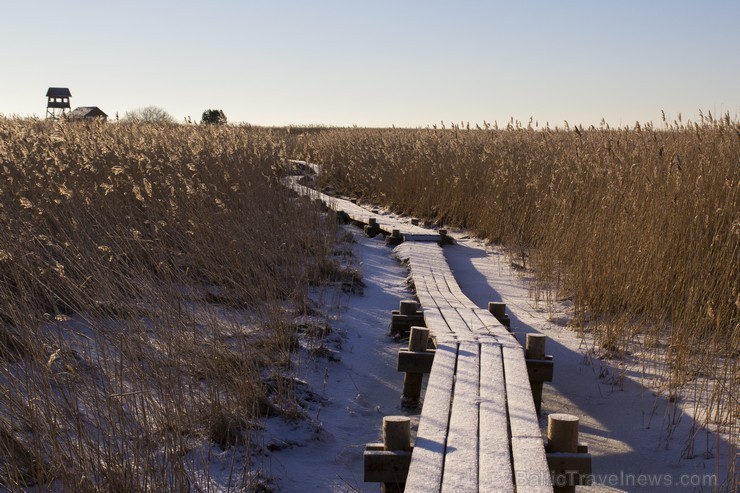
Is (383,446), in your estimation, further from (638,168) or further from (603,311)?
(638,168)

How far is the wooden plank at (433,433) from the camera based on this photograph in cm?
262

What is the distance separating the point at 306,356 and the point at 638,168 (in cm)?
354

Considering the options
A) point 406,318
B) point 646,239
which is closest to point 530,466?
point 406,318

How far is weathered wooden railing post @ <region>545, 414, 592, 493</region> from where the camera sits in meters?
3.02

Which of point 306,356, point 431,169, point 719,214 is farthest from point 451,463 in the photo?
point 431,169

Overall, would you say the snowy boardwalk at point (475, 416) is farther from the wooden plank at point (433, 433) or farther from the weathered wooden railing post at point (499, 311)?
the weathered wooden railing post at point (499, 311)

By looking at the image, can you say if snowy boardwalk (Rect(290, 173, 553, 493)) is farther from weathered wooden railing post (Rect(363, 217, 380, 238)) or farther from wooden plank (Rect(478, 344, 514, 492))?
weathered wooden railing post (Rect(363, 217, 380, 238))

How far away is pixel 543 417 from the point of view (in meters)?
4.23

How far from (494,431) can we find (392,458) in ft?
1.37

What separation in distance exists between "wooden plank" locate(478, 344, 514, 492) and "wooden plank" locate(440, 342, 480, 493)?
27 mm

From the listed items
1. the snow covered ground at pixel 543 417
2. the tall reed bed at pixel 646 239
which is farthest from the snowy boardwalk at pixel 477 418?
the tall reed bed at pixel 646 239

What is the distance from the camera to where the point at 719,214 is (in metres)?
5.33

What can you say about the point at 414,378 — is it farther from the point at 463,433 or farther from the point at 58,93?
the point at 58,93

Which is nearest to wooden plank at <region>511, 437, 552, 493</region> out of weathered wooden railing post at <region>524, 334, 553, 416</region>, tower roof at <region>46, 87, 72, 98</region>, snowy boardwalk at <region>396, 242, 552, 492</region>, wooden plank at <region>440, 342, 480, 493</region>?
snowy boardwalk at <region>396, 242, 552, 492</region>
